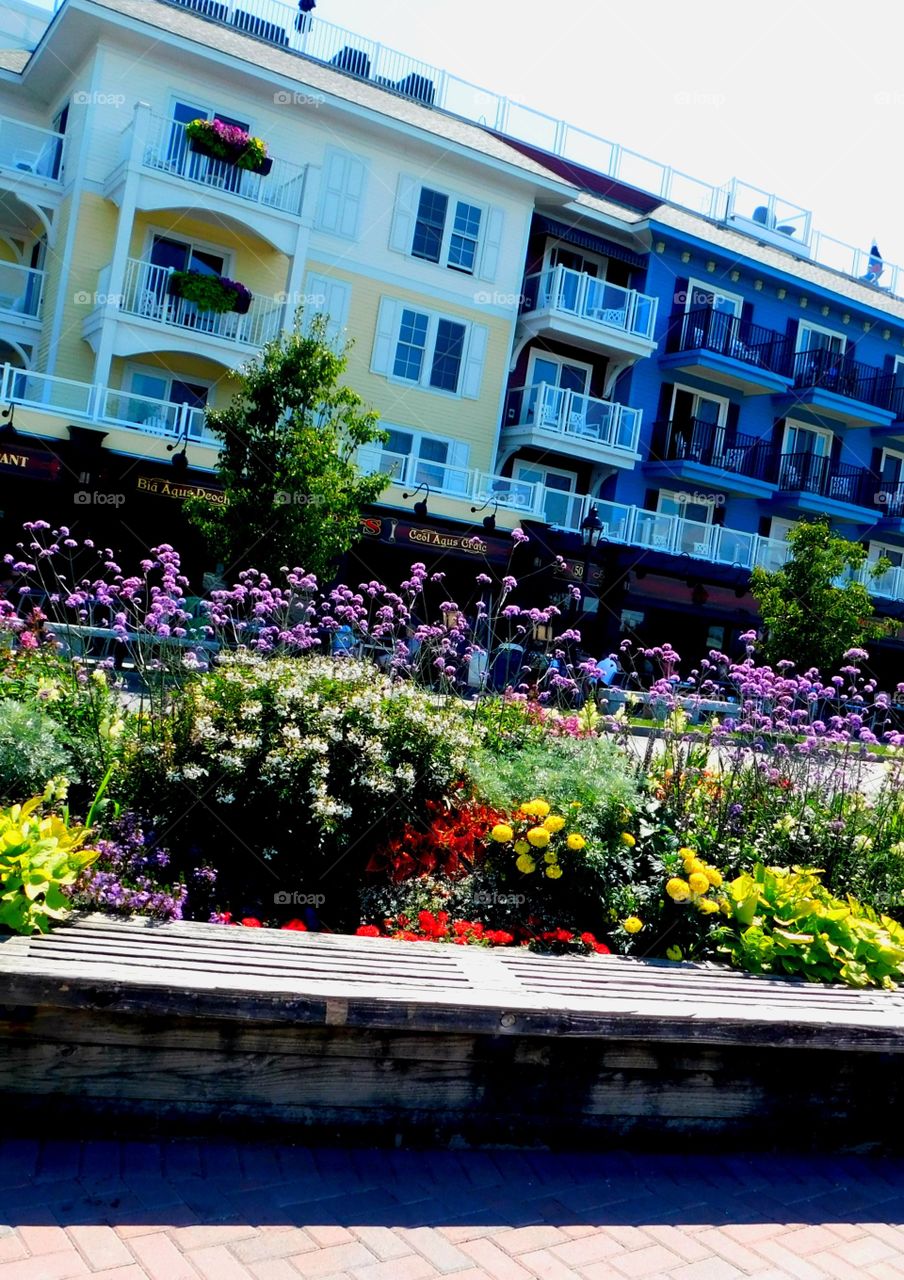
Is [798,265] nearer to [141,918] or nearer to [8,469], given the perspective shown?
[8,469]

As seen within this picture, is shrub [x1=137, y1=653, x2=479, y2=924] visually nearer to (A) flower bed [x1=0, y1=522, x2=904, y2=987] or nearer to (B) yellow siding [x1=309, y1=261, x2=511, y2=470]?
(A) flower bed [x1=0, y1=522, x2=904, y2=987]

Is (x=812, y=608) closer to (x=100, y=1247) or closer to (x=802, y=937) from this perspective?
(x=802, y=937)

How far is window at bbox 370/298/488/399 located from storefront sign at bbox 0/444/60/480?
8.35 m

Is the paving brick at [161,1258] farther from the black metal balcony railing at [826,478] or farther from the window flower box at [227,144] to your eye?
the black metal balcony railing at [826,478]

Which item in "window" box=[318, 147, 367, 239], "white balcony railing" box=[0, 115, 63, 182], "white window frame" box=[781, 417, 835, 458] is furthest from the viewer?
"white window frame" box=[781, 417, 835, 458]

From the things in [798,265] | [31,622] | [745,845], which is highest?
[798,265]

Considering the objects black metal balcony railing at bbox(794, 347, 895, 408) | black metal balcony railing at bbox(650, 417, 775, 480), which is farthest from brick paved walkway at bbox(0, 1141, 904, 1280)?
black metal balcony railing at bbox(794, 347, 895, 408)

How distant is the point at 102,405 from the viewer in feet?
64.5

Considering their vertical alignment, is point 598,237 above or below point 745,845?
above

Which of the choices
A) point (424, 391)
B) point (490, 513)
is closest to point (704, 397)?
point (424, 391)

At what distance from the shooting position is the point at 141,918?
4293 millimetres

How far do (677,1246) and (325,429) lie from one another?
13.9 metres

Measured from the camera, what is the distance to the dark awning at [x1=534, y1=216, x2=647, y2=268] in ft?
89.4

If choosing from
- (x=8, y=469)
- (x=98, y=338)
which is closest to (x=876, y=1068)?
(x=8, y=469)
